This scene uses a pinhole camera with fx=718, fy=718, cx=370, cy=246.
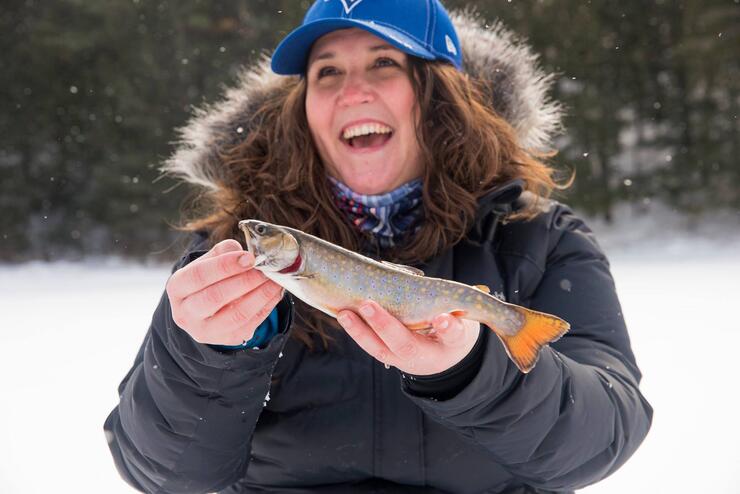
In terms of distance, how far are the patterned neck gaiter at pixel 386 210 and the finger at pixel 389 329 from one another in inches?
38.9

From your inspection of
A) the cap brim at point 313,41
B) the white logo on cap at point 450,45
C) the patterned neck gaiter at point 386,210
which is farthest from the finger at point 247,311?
the white logo on cap at point 450,45

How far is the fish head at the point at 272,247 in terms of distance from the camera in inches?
71.4

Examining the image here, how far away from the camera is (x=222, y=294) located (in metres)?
1.84

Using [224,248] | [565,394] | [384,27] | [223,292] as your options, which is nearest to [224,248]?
[224,248]

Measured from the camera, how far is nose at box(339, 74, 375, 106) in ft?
8.95

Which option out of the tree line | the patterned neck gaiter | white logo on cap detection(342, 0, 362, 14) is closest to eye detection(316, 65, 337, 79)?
white logo on cap detection(342, 0, 362, 14)

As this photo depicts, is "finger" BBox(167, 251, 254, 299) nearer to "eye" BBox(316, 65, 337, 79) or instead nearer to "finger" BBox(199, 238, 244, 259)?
"finger" BBox(199, 238, 244, 259)

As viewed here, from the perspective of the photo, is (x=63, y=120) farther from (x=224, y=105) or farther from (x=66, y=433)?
(x=224, y=105)

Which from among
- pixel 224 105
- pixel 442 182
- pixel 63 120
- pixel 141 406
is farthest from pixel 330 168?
pixel 63 120

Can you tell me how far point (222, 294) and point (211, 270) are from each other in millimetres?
73

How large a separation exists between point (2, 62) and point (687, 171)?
19.5 meters

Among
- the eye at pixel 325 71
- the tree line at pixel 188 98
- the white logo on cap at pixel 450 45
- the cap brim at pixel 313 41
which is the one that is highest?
the tree line at pixel 188 98

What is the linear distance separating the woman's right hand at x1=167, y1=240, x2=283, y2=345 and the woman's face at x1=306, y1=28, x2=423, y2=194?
39.4 inches

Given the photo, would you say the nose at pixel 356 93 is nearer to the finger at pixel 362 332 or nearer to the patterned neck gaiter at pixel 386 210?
the patterned neck gaiter at pixel 386 210
